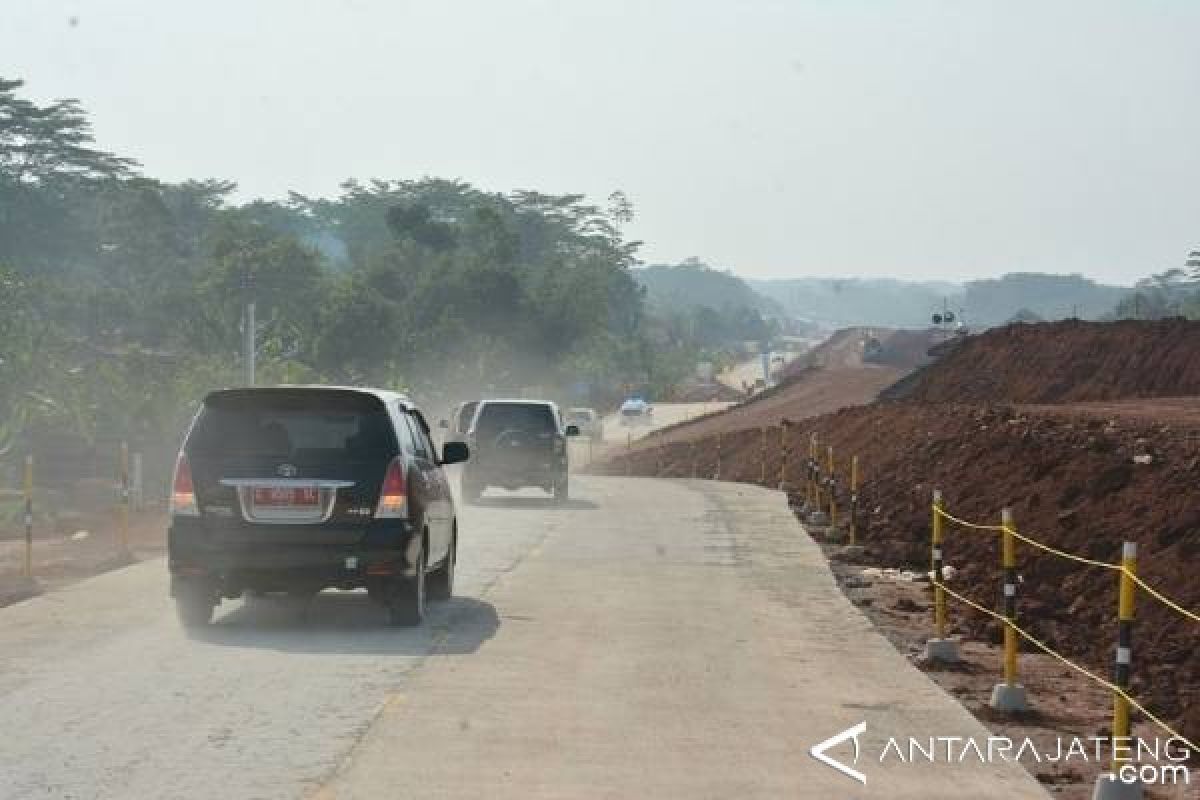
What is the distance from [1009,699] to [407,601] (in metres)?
5.26

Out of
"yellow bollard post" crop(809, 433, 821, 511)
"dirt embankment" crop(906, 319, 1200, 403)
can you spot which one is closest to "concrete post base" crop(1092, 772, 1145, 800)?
"yellow bollard post" crop(809, 433, 821, 511)

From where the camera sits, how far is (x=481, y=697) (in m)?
12.9

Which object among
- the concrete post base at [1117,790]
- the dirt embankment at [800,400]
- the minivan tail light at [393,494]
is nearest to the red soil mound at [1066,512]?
the concrete post base at [1117,790]

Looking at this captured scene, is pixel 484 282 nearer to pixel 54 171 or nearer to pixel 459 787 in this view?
pixel 54 171

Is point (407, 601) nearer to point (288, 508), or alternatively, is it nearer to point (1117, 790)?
point (288, 508)

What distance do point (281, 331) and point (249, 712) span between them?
98016 millimetres

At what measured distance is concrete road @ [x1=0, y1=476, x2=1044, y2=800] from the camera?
10.3 metres

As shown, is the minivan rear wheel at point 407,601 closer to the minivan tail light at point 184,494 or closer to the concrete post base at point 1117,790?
the minivan tail light at point 184,494

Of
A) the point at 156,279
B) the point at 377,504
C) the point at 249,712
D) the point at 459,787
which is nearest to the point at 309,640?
the point at 377,504

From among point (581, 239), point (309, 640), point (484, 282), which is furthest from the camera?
point (581, 239)

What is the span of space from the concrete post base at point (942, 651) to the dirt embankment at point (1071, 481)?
146 cm

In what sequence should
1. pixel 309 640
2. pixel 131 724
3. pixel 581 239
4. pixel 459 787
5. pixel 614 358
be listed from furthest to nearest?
1. pixel 581 239
2. pixel 614 358
3. pixel 309 640
4. pixel 131 724
5. pixel 459 787

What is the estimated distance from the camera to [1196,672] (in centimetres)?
1633

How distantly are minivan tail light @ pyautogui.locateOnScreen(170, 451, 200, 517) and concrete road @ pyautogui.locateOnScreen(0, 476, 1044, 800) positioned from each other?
0.95 m
